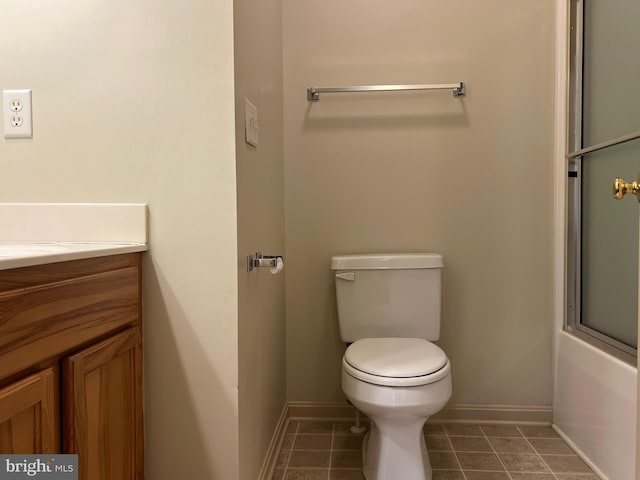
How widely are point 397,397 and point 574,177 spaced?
118 centimetres

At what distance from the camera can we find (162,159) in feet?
3.76

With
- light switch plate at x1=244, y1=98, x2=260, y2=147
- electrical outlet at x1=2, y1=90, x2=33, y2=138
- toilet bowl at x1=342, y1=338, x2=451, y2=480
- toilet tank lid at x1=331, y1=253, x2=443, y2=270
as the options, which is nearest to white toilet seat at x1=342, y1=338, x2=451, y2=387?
toilet bowl at x1=342, y1=338, x2=451, y2=480

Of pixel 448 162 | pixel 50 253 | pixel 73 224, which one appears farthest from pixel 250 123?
pixel 448 162

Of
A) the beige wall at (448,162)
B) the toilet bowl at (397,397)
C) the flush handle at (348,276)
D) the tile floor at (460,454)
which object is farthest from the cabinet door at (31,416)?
the beige wall at (448,162)

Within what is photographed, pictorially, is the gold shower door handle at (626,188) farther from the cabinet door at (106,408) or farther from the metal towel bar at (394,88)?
the cabinet door at (106,408)

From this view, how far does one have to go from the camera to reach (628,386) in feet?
4.66

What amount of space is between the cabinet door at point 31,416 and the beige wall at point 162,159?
0.34m

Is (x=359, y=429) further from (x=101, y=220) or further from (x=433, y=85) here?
(x=433, y=85)

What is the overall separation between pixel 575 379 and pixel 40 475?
1772mm

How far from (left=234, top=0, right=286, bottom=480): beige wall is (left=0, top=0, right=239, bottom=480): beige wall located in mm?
52

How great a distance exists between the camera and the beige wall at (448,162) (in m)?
1.91

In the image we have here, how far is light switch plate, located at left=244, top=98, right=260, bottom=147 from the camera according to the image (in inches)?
48.3

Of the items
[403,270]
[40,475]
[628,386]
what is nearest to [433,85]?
[403,270]

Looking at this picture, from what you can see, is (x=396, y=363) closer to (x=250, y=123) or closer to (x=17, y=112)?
(x=250, y=123)
